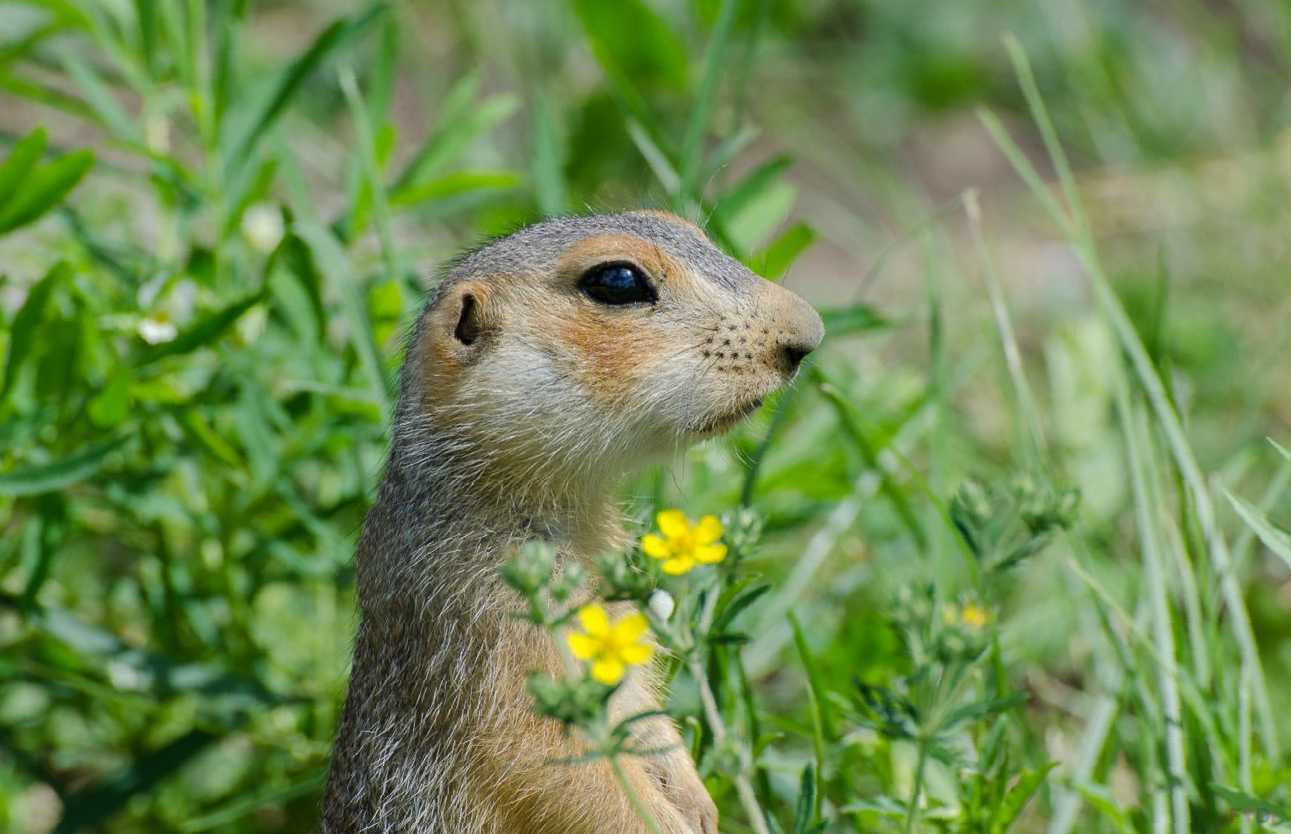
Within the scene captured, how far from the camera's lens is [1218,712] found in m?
2.96

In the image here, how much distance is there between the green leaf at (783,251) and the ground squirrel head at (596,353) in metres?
0.63

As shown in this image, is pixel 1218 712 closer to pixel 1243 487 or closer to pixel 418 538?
pixel 418 538

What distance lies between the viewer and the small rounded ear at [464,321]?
296 cm

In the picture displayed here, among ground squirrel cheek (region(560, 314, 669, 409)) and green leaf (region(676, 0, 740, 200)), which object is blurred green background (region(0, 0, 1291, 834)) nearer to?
green leaf (region(676, 0, 740, 200))

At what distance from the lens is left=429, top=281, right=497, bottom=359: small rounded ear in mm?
2961

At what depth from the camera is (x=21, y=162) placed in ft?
10.3

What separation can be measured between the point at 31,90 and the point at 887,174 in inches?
166

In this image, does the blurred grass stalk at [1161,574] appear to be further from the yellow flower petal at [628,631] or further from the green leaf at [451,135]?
the green leaf at [451,135]

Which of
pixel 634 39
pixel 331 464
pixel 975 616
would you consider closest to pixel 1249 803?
pixel 975 616

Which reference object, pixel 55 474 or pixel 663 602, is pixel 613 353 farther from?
pixel 55 474

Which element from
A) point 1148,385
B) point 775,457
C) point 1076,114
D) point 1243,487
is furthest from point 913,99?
point 1148,385

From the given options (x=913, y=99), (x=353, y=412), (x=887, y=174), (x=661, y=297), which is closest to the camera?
(x=661, y=297)

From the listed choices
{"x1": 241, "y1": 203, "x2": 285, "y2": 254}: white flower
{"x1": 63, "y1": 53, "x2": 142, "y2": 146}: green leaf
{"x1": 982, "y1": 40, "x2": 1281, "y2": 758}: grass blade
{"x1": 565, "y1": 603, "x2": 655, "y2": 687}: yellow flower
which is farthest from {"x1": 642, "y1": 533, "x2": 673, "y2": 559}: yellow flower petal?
{"x1": 241, "y1": 203, "x2": 285, "y2": 254}: white flower

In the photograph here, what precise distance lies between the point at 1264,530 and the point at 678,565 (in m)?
1.02
